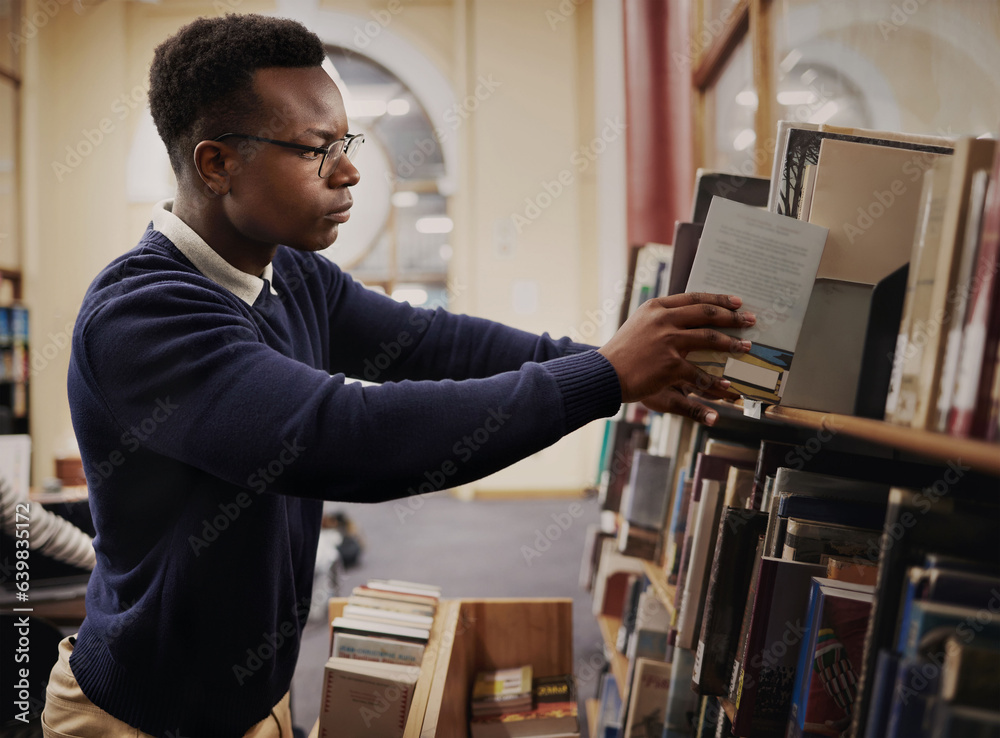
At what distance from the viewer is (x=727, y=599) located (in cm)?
89

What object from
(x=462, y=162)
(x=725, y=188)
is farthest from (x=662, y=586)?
(x=462, y=162)

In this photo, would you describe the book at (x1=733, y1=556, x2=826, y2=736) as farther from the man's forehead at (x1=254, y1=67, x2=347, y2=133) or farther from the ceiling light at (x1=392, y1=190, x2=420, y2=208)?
the ceiling light at (x1=392, y1=190, x2=420, y2=208)

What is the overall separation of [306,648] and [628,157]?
8.17 feet

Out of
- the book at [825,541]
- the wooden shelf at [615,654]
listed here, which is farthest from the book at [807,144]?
the wooden shelf at [615,654]

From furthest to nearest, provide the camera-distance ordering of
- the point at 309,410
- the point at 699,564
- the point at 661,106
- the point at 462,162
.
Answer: the point at 462,162, the point at 661,106, the point at 699,564, the point at 309,410

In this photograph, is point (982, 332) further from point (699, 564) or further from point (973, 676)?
point (699, 564)

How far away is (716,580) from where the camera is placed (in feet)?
2.90

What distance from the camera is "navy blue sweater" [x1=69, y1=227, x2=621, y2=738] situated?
2.25 feet

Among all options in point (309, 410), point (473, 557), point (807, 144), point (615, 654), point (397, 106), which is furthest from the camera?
point (397, 106)

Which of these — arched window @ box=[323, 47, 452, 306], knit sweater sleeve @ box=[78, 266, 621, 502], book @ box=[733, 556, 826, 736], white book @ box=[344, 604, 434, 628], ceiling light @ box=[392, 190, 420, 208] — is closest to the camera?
A: knit sweater sleeve @ box=[78, 266, 621, 502]

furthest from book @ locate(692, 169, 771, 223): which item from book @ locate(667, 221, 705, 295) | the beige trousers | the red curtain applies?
the red curtain

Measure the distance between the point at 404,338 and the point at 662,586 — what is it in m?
0.70

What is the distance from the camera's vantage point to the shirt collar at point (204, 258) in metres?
0.90

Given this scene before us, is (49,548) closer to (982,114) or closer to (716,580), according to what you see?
(716,580)
